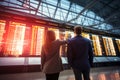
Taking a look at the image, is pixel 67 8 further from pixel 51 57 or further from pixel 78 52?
pixel 51 57

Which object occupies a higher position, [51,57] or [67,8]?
[67,8]

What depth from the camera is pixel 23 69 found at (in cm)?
639

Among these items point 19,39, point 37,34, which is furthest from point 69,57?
point 37,34

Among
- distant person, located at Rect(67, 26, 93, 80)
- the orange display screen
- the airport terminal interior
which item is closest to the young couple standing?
distant person, located at Rect(67, 26, 93, 80)

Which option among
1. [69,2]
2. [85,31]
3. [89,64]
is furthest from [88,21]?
[89,64]

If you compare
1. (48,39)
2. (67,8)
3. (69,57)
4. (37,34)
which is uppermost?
(67,8)

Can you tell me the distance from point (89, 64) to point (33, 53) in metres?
6.00

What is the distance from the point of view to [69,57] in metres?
1.73

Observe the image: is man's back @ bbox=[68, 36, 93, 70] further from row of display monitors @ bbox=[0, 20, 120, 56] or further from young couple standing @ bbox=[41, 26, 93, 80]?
row of display monitors @ bbox=[0, 20, 120, 56]

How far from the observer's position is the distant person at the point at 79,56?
1.67 m

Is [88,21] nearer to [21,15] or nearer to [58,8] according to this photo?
[58,8]

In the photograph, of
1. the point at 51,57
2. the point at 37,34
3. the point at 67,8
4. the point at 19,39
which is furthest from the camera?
the point at 67,8

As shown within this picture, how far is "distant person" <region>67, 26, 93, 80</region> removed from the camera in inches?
65.9

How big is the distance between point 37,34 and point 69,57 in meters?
6.48
